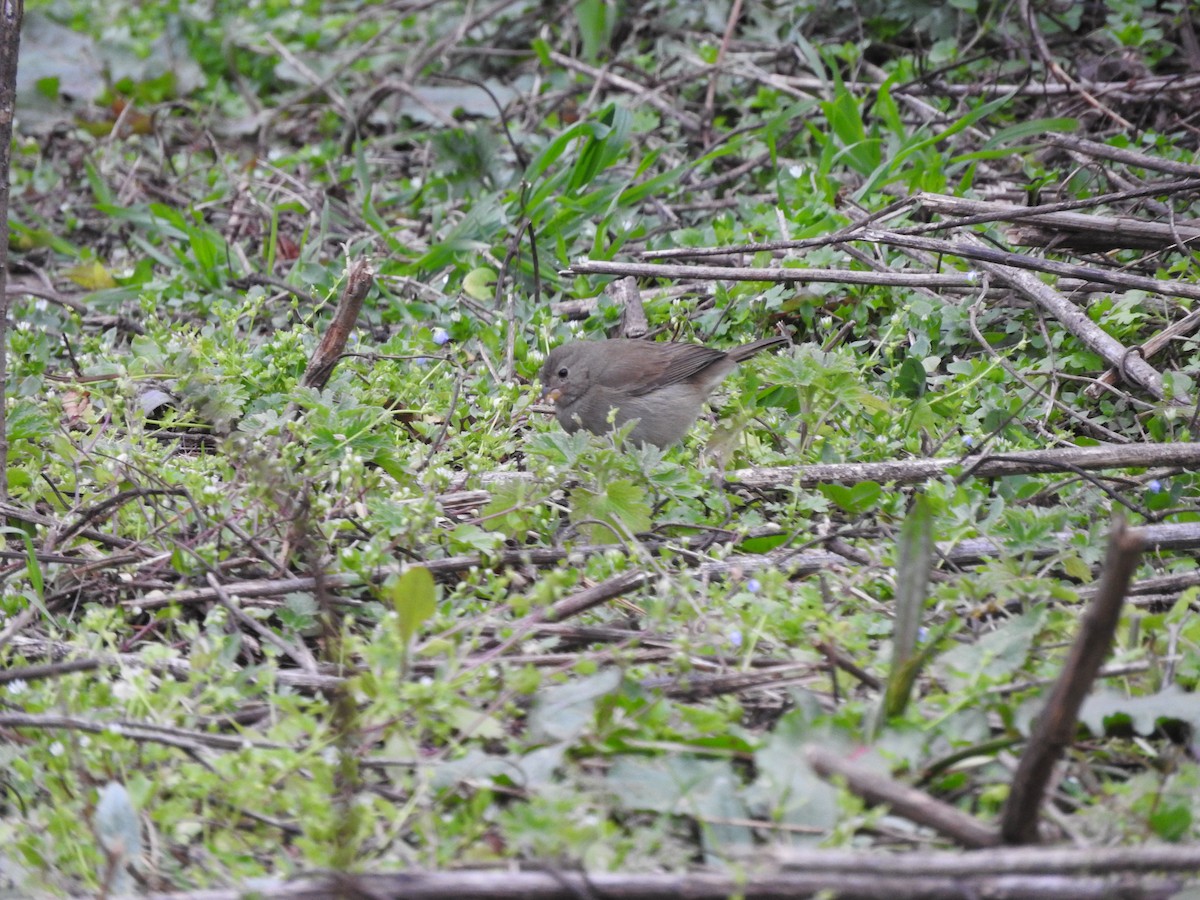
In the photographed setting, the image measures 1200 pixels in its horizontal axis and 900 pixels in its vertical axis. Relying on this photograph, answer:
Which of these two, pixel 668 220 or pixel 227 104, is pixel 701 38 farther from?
pixel 227 104

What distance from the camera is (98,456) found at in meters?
3.96

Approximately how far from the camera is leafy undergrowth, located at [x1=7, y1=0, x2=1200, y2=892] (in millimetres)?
2520

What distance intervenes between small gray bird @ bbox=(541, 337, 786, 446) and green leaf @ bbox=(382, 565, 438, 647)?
6.79ft

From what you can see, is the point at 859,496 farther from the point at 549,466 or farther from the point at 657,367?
the point at 657,367

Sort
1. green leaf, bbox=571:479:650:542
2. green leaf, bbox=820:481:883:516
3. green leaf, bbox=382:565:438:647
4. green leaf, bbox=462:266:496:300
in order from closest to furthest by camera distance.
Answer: green leaf, bbox=382:565:438:647 → green leaf, bbox=571:479:650:542 → green leaf, bbox=820:481:883:516 → green leaf, bbox=462:266:496:300

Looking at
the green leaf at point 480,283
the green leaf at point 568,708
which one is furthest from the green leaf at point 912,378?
the green leaf at point 568,708

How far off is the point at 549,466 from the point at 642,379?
1.14 meters

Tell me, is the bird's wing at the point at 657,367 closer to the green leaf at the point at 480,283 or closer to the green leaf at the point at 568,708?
the green leaf at the point at 480,283

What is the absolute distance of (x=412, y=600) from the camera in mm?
2695

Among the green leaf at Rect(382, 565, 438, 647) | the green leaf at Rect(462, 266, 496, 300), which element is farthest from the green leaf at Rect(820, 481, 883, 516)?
the green leaf at Rect(462, 266, 496, 300)

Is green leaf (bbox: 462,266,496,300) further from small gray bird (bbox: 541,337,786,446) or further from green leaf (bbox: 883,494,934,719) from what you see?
green leaf (bbox: 883,494,934,719)

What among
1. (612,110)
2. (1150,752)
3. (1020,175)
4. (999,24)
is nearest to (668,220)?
(612,110)

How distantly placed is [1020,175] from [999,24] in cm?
118

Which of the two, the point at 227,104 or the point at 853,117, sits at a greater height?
the point at 853,117
